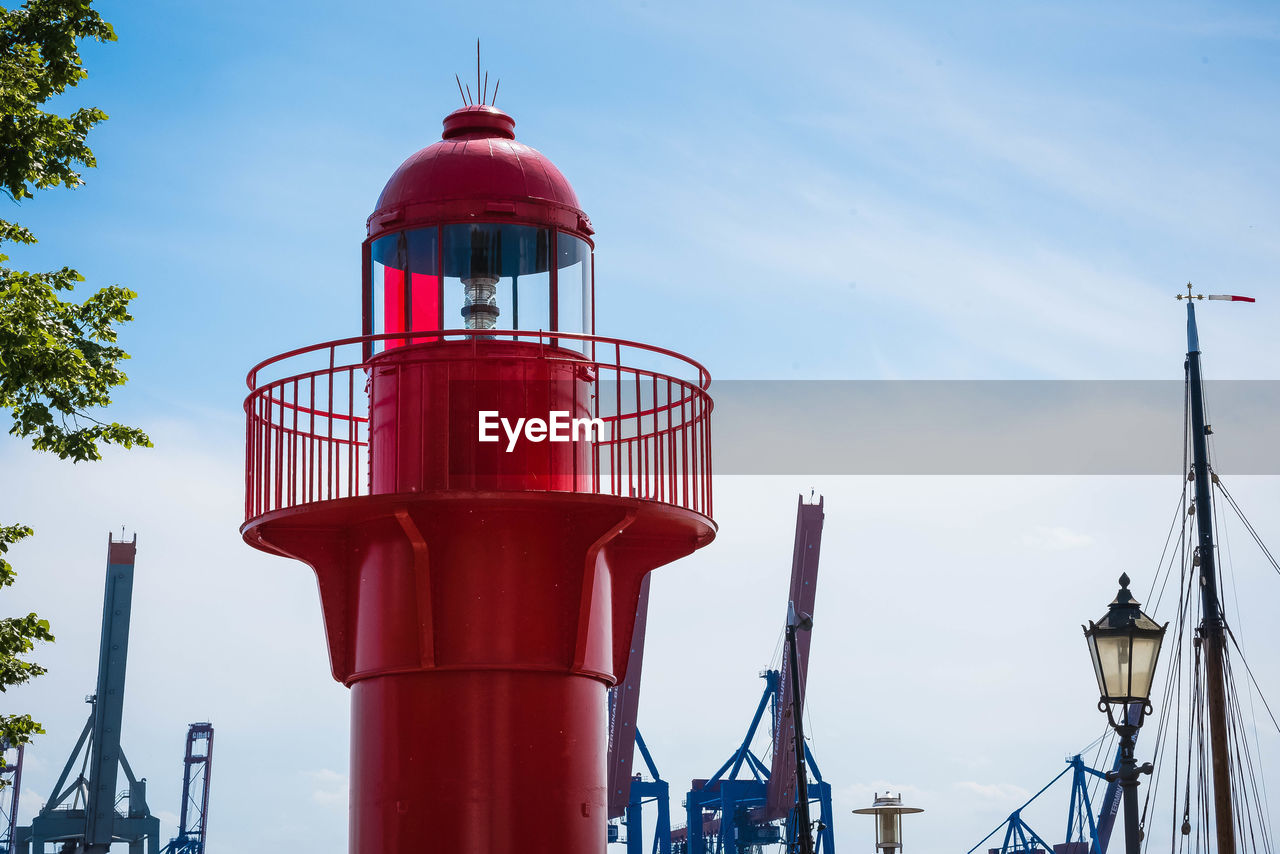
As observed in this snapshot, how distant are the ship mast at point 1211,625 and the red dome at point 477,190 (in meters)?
7.52

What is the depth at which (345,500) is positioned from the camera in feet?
39.0

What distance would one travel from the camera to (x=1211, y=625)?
1794 cm

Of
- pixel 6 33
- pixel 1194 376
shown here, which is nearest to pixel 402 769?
pixel 6 33

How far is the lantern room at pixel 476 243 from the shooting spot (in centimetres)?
1269

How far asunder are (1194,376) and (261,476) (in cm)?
1009

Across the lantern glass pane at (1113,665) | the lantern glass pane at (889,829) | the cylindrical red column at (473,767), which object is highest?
the lantern glass pane at (1113,665)

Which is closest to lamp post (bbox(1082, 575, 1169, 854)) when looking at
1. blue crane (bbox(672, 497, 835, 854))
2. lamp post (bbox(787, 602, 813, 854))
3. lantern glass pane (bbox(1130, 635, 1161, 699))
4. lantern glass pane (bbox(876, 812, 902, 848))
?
lantern glass pane (bbox(1130, 635, 1161, 699))

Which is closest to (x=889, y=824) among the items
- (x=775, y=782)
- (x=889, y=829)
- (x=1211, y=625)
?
(x=889, y=829)

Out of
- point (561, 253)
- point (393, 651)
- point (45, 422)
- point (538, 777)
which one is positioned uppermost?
point (561, 253)

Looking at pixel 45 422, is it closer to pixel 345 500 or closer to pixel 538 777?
pixel 345 500

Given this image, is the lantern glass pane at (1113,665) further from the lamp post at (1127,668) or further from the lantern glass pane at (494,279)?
the lantern glass pane at (494,279)

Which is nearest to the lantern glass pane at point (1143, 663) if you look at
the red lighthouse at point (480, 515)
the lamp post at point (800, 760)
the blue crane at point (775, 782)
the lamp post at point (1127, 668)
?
the lamp post at point (1127, 668)

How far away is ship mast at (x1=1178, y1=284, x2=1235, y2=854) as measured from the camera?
54.6ft

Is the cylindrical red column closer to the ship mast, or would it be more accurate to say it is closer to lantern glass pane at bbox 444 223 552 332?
lantern glass pane at bbox 444 223 552 332
